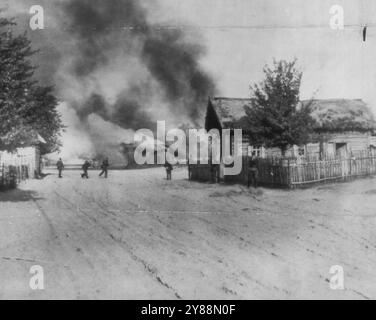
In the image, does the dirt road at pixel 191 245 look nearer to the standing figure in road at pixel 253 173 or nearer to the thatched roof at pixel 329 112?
the standing figure in road at pixel 253 173

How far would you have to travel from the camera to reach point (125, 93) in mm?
7516

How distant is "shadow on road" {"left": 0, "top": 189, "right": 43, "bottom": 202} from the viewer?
968 cm

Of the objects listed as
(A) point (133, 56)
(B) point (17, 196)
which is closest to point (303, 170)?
(A) point (133, 56)

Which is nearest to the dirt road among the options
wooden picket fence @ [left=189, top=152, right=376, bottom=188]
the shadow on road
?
the shadow on road

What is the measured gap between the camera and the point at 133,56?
7.34 m

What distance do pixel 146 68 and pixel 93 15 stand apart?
139 centimetres

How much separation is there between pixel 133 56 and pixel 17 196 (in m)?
5.63

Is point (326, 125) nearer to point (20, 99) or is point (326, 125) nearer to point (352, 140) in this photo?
point (352, 140)

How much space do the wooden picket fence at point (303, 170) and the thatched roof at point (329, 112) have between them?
1327 mm

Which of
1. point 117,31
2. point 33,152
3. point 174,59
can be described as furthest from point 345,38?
point 33,152

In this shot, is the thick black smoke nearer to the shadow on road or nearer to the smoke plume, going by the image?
the smoke plume

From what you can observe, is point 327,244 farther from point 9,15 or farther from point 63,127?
point 9,15

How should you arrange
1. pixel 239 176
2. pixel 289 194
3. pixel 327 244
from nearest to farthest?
pixel 327 244
pixel 289 194
pixel 239 176

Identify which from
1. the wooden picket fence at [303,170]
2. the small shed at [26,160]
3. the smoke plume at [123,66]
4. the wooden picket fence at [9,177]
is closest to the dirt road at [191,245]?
the wooden picket fence at [303,170]
